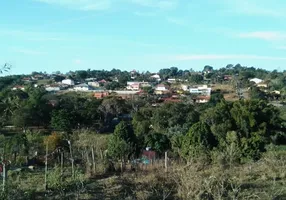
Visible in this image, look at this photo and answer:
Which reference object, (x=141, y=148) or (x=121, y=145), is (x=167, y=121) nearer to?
(x=141, y=148)

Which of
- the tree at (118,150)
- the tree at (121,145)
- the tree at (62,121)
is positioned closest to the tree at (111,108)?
the tree at (62,121)

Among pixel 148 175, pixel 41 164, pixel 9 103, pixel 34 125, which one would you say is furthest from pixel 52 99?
pixel 9 103

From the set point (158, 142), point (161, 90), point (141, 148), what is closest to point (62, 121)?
point (141, 148)

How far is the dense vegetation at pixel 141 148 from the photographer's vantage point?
5.99 metres

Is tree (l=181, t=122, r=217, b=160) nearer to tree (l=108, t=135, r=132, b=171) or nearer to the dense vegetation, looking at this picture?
the dense vegetation

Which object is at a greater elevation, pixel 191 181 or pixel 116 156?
pixel 191 181

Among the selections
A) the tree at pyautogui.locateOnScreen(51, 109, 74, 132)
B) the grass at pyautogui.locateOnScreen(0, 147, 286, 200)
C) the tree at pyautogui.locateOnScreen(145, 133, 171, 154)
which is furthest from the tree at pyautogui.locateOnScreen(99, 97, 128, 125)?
the grass at pyautogui.locateOnScreen(0, 147, 286, 200)

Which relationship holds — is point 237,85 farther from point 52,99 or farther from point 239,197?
point 239,197

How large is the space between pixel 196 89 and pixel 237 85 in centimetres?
448

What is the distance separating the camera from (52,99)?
84.7ft

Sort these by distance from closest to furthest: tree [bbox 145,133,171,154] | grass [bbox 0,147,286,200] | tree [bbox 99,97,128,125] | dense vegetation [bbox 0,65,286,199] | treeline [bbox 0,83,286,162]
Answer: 1. grass [bbox 0,147,286,200]
2. dense vegetation [bbox 0,65,286,199]
3. treeline [bbox 0,83,286,162]
4. tree [bbox 145,133,171,154]
5. tree [bbox 99,97,128,125]

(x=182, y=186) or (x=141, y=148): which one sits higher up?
(x=182, y=186)

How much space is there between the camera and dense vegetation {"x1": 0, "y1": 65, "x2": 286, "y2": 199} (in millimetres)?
5992

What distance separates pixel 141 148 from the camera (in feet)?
43.1
